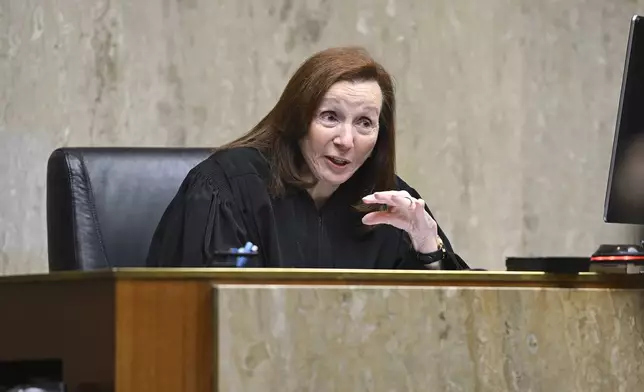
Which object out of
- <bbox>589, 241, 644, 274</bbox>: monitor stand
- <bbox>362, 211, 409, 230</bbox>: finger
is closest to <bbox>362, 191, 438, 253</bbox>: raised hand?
<bbox>362, 211, 409, 230</bbox>: finger

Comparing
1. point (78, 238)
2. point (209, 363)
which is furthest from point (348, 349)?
point (78, 238)

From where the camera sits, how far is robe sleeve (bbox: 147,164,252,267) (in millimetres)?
2207

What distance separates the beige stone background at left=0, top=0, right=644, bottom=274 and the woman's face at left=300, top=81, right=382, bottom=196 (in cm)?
92

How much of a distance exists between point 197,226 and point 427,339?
844mm

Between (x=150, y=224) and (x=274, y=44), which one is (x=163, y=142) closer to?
(x=274, y=44)

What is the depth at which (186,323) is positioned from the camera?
1364 millimetres

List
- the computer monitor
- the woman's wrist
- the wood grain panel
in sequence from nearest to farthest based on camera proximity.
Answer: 1. the wood grain panel
2. the computer monitor
3. the woman's wrist

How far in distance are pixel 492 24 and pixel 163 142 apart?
1.19 metres

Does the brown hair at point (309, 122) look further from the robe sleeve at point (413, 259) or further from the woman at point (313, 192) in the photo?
the robe sleeve at point (413, 259)

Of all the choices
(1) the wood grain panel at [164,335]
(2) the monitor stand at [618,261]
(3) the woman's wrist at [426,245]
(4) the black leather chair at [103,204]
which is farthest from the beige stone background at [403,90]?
(1) the wood grain panel at [164,335]

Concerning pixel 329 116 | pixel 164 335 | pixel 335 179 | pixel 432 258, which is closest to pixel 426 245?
pixel 432 258

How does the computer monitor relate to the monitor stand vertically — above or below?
above

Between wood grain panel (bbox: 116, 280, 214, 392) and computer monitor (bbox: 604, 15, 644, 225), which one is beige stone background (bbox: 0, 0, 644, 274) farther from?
wood grain panel (bbox: 116, 280, 214, 392)

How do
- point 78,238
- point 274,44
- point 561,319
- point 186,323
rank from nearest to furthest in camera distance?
point 186,323
point 561,319
point 78,238
point 274,44
